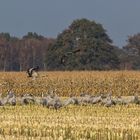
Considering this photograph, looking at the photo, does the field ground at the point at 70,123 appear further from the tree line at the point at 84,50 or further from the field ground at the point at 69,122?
the tree line at the point at 84,50

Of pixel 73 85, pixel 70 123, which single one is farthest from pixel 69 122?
pixel 73 85

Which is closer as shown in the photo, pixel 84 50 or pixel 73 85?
pixel 73 85

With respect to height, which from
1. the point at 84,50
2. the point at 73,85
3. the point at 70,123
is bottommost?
the point at 70,123

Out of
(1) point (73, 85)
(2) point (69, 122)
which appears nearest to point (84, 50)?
(1) point (73, 85)

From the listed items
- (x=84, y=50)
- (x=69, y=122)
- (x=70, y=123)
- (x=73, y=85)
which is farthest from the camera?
(x=84, y=50)

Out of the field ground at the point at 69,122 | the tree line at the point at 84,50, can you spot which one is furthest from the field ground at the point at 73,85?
the tree line at the point at 84,50

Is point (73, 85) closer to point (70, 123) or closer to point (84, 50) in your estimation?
point (70, 123)

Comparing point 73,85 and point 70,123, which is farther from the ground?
point 73,85

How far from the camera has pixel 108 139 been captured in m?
10.2

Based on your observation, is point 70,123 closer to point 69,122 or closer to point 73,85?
point 69,122

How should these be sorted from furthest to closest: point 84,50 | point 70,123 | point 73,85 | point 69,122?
point 84,50 → point 73,85 → point 69,122 → point 70,123

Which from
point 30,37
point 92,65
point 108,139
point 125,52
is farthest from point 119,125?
point 30,37

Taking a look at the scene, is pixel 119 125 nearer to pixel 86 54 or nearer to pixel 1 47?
pixel 86 54

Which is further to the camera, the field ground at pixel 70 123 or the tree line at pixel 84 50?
the tree line at pixel 84 50
